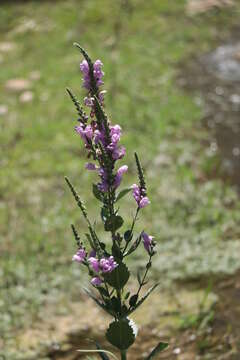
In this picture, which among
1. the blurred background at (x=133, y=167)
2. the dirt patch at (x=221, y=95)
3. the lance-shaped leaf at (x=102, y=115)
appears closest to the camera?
the lance-shaped leaf at (x=102, y=115)

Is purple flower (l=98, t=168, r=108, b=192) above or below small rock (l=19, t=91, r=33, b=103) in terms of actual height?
below

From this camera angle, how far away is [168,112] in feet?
26.7

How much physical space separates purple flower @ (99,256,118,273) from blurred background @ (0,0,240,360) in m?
1.53

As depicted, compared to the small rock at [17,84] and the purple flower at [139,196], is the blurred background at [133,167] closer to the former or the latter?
the small rock at [17,84]

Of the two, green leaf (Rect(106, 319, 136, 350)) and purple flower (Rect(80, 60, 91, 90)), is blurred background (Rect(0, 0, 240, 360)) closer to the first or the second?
green leaf (Rect(106, 319, 136, 350))

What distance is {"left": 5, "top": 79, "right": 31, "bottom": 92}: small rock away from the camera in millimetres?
9273

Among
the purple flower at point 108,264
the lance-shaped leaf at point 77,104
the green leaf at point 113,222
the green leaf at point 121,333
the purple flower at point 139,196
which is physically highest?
the lance-shaped leaf at point 77,104

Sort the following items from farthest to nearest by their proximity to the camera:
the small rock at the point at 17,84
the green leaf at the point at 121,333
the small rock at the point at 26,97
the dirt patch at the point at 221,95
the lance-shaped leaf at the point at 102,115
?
the small rock at the point at 17,84 < the small rock at the point at 26,97 < the dirt patch at the point at 221,95 < the green leaf at the point at 121,333 < the lance-shaped leaf at the point at 102,115

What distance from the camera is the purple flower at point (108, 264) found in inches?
99.5

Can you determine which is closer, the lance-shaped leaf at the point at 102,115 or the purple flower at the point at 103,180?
the lance-shaped leaf at the point at 102,115

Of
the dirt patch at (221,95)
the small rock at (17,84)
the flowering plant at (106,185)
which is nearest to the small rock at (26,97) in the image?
the small rock at (17,84)

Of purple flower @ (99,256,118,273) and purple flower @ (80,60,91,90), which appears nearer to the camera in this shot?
purple flower @ (80,60,91,90)

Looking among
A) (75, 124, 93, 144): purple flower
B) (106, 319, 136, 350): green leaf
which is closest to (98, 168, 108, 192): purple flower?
(75, 124, 93, 144): purple flower

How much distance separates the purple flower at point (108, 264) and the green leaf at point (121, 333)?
30 cm
